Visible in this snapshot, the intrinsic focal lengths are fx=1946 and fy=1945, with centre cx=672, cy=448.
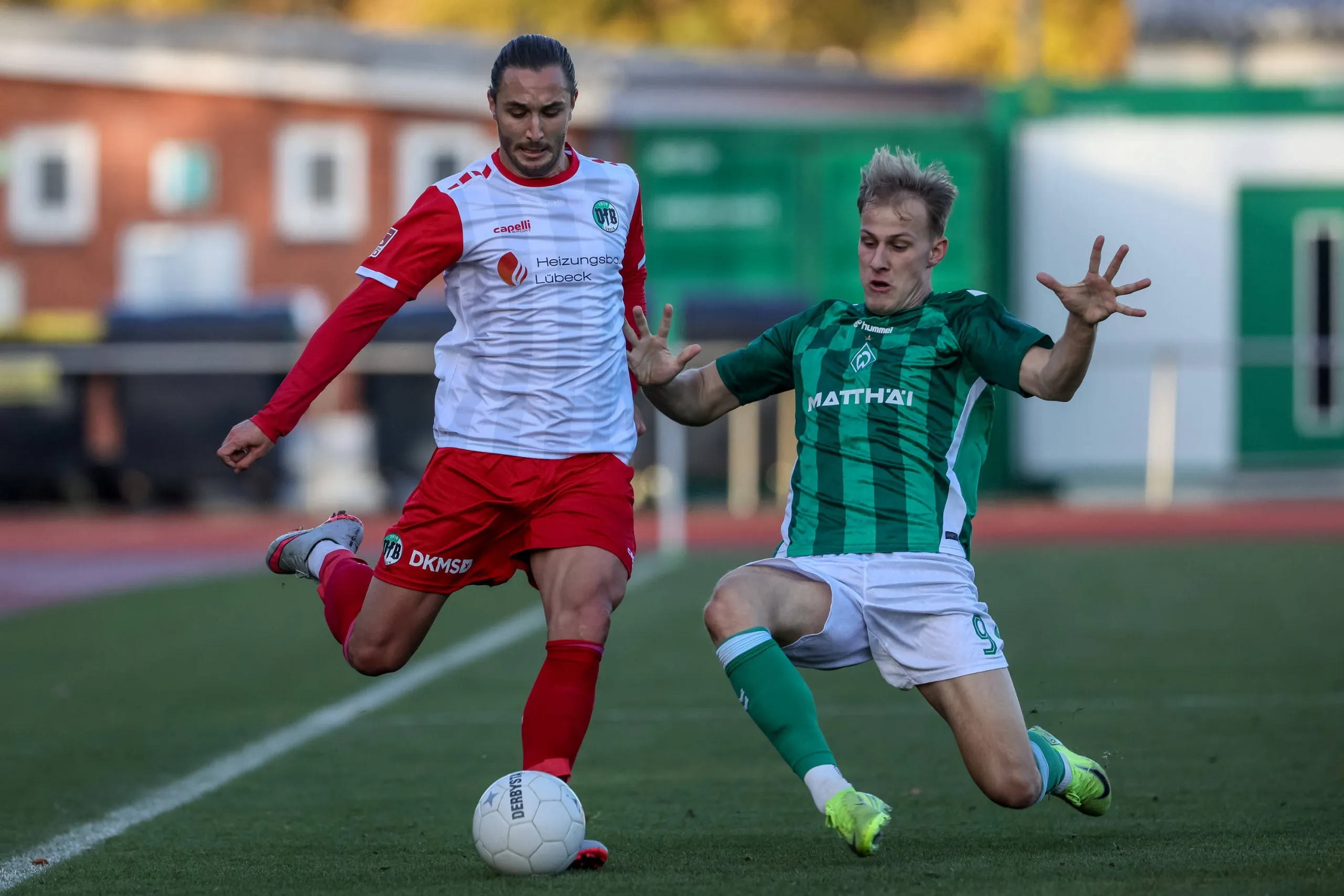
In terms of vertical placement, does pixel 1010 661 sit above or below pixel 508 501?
below

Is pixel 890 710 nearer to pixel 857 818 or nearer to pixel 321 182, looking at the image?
pixel 857 818

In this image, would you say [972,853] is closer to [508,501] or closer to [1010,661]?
[508,501]

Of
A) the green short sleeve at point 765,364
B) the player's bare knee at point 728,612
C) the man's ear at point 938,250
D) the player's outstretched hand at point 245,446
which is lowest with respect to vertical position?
the player's bare knee at point 728,612

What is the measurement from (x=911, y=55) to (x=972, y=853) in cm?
3550

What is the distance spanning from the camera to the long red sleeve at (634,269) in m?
A: 5.69

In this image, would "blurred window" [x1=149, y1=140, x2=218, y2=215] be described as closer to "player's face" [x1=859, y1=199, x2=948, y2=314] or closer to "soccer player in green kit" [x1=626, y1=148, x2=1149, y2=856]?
"soccer player in green kit" [x1=626, y1=148, x2=1149, y2=856]

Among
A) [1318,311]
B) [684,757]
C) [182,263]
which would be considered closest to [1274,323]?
[1318,311]

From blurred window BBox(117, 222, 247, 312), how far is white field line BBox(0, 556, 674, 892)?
12.6 metres

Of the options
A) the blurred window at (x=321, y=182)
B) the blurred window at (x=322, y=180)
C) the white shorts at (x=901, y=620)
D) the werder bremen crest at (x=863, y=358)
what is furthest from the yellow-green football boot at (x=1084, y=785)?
the blurred window at (x=322, y=180)

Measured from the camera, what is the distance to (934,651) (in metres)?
5.09

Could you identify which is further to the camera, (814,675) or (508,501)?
Answer: (814,675)

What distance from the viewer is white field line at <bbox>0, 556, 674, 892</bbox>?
17.1 ft

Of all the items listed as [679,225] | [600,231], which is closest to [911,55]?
[679,225]

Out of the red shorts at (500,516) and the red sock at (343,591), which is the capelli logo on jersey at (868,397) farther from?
the red sock at (343,591)
